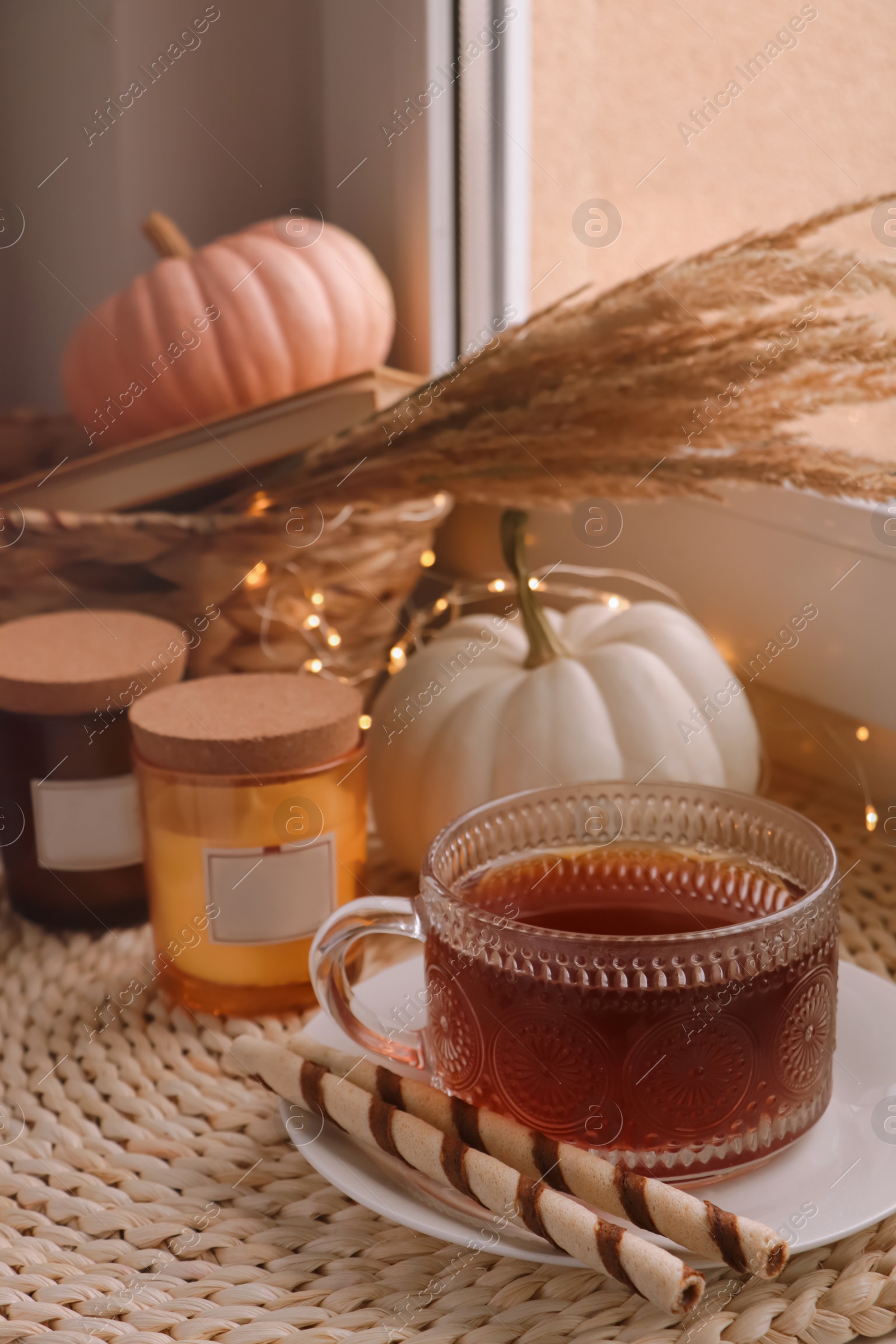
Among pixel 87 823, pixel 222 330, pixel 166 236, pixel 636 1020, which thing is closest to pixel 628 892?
pixel 636 1020

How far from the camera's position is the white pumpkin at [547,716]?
2.56 feet

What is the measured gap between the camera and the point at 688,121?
101 centimetres

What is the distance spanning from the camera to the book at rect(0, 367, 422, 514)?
0.83 meters

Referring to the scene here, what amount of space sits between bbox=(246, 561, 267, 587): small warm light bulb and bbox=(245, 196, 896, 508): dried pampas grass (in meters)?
0.10

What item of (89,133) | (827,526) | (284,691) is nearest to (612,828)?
(284,691)

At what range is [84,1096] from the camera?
63 cm

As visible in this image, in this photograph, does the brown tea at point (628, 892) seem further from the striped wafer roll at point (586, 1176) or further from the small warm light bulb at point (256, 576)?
the small warm light bulb at point (256, 576)

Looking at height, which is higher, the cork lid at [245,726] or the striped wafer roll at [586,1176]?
the cork lid at [245,726]

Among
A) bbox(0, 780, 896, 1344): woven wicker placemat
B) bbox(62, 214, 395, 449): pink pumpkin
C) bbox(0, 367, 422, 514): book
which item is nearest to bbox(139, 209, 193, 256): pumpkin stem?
bbox(62, 214, 395, 449): pink pumpkin

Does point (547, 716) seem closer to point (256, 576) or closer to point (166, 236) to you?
point (256, 576)

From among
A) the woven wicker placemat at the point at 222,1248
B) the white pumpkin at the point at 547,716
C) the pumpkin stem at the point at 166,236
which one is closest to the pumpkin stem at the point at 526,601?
the white pumpkin at the point at 547,716

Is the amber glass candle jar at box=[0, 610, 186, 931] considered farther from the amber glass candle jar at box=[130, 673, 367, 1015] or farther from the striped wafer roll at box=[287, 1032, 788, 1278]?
the striped wafer roll at box=[287, 1032, 788, 1278]

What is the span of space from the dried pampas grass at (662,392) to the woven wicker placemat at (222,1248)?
31cm

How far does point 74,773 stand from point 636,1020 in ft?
1.41
